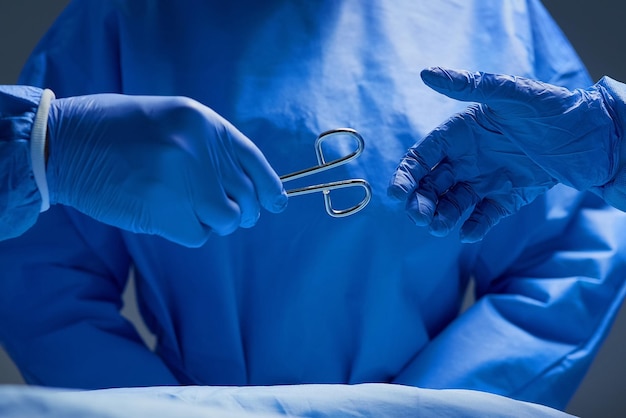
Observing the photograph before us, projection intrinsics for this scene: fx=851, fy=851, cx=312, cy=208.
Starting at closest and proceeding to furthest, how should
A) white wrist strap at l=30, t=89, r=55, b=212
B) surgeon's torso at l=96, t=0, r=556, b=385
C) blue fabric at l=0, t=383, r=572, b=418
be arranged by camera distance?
blue fabric at l=0, t=383, r=572, b=418
white wrist strap at l=30, t=89, r=55, b=212
surgeon's torso at l=96, t=0, r=556, b=385

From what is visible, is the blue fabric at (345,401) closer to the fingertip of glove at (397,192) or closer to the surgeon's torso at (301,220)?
the fingertip of glove at (397,192)

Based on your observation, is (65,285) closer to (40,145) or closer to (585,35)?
(40,145)

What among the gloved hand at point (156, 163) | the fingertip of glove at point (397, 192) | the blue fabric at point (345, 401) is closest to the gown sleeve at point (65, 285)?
the gloved hand at point (156, 163)

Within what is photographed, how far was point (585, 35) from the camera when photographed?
185cm

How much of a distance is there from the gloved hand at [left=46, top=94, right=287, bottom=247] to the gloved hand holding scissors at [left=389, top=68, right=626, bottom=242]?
0.21 m

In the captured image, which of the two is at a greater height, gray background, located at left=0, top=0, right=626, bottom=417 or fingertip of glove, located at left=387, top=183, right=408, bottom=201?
fingertip of glove, located at left=387, top=183, right=408, bottom=201

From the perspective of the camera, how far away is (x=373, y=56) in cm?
142

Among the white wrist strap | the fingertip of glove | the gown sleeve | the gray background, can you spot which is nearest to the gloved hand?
the white wrist strap

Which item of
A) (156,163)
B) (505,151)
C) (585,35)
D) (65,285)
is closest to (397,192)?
(505,151)

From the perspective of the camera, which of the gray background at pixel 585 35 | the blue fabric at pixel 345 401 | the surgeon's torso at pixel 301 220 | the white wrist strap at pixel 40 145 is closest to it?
the blue fabric at pixel 345 401

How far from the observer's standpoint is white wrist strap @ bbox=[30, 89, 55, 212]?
1.08 meters

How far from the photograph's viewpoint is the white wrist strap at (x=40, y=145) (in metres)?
1.08

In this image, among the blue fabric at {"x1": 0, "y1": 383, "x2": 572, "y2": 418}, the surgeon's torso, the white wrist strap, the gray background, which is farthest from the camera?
the gray background

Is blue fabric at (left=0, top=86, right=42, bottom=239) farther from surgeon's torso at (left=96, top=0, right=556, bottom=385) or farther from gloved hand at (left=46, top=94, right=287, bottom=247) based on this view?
surgeon's torso at (left=96, top=0, right=556, bottom=385)
